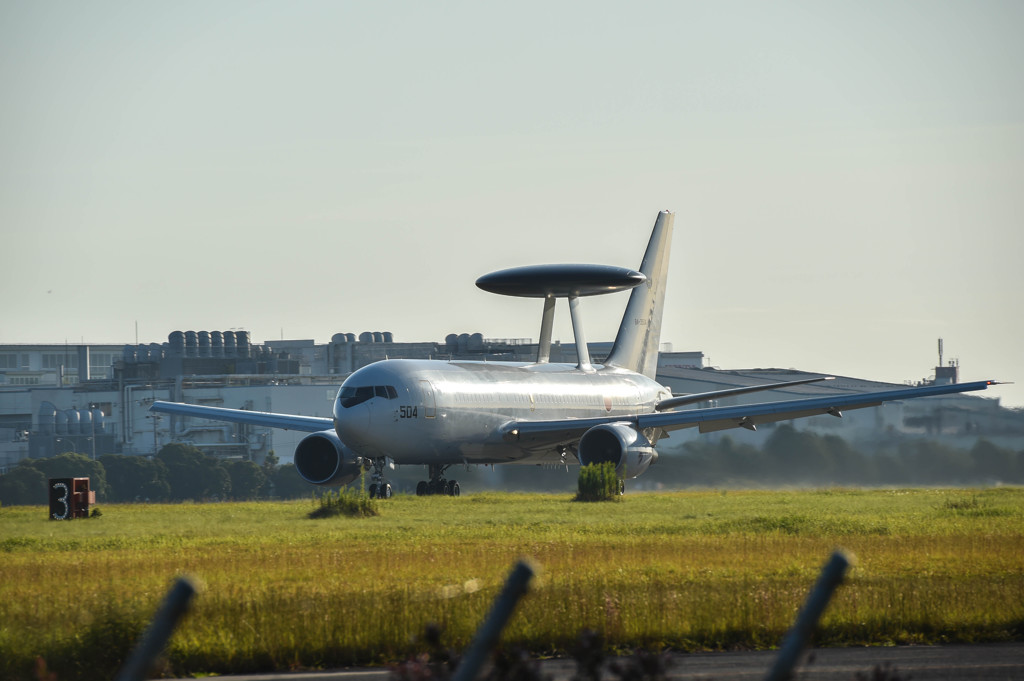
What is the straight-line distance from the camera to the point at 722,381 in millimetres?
92562

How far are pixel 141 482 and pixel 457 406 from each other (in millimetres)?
45868

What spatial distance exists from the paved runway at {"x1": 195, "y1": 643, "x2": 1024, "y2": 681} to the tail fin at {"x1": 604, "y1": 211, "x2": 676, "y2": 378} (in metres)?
41.1

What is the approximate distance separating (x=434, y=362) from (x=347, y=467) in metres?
4.71

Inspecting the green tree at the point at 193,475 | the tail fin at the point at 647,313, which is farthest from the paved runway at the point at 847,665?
the green tree at the point at 193,475

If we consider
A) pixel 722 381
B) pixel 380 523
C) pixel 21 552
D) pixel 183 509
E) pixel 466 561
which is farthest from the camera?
pixel 722 381

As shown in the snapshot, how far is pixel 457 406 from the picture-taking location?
42.4 metres

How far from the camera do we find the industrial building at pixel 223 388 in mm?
94562

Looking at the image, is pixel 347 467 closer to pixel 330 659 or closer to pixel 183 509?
pixel 183 509

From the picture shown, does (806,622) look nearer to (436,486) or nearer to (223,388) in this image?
(436,486)

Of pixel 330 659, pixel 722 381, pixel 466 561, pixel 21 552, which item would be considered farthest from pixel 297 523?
pixel 722 381

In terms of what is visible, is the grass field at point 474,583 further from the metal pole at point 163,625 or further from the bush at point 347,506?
the metal pole at point 163,625

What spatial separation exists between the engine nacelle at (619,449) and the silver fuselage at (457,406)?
3.42 m

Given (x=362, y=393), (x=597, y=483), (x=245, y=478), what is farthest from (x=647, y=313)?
(x=245, y=478)

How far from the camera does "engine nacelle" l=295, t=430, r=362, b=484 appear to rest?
44500mm
